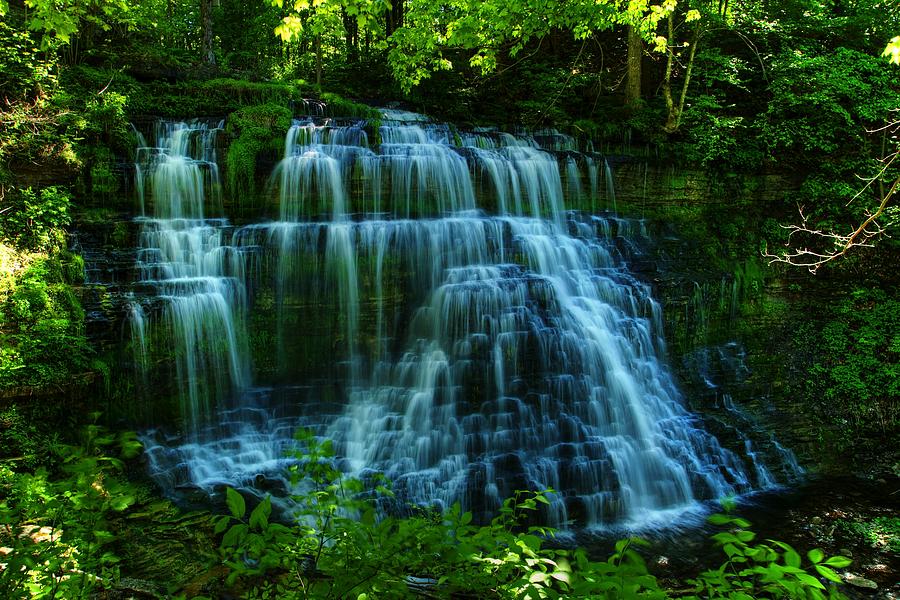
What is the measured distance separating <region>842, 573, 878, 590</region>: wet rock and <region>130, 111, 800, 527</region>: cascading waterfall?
79.5 inches

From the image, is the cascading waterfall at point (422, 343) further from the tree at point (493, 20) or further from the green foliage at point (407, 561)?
the green foliage at point (407, 561)

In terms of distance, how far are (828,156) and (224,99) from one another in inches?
524

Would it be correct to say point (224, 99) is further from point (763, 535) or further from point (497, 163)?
point (763, 535)

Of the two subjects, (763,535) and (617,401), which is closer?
(763,535)

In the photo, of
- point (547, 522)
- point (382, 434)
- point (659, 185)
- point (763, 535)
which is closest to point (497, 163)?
point (659, 185)

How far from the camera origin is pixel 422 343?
28.4ft

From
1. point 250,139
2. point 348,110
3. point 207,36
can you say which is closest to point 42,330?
point 250,139

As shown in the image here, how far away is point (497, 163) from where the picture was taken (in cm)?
1092

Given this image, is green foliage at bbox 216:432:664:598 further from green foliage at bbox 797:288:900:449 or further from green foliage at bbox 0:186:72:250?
green foliage at bbox 797:288:900:449

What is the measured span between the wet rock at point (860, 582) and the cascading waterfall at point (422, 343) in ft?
6.63

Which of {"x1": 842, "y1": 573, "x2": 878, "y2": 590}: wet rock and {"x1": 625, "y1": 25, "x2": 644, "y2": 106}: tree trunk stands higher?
{"x1": 625, "y1": 25, "x2": 644, "y2": 106}: tree trunk

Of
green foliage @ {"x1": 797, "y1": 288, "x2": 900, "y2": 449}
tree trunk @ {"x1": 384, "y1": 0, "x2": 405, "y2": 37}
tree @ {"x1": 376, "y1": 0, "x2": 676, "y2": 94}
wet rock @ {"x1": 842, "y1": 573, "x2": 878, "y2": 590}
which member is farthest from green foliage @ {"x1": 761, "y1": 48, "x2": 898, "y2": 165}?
tree trunk @ {"x1": 384, "y1": 0, "x2": 405, "y2": 37}

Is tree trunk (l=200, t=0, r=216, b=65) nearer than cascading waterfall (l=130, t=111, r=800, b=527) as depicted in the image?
No

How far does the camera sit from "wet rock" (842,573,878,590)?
5.76 m
